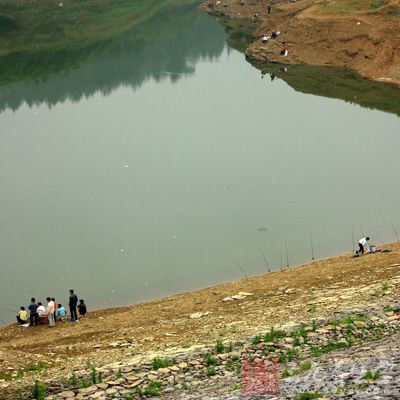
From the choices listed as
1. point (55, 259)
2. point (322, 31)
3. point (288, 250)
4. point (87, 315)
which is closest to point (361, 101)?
point (322, 31)

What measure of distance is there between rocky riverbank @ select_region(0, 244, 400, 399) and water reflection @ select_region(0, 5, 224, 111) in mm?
43806

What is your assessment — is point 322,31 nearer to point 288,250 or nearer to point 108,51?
point 108,51

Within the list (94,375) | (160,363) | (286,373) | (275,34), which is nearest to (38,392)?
(94,375)

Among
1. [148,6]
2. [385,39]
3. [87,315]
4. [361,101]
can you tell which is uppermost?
[148,6]

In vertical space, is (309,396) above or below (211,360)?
above

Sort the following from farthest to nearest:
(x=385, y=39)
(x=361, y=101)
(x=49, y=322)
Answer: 1. (x=385, y=39)
2. (x=361, y=101)
3. (x=49, y=322)

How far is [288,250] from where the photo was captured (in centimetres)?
3725

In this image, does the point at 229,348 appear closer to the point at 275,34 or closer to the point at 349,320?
the point at 349,320

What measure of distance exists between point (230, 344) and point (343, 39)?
55030 millimetres

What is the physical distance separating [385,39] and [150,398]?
183 feet

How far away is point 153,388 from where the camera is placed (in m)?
20.0

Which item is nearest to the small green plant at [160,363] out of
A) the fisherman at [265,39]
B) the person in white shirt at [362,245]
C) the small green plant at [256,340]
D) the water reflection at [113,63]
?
the small green plant at [256,340]

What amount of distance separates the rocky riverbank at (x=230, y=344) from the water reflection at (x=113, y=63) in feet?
144

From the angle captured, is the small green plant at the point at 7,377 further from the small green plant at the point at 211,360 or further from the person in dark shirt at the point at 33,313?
the person in dark shirt at the point at 33,313
